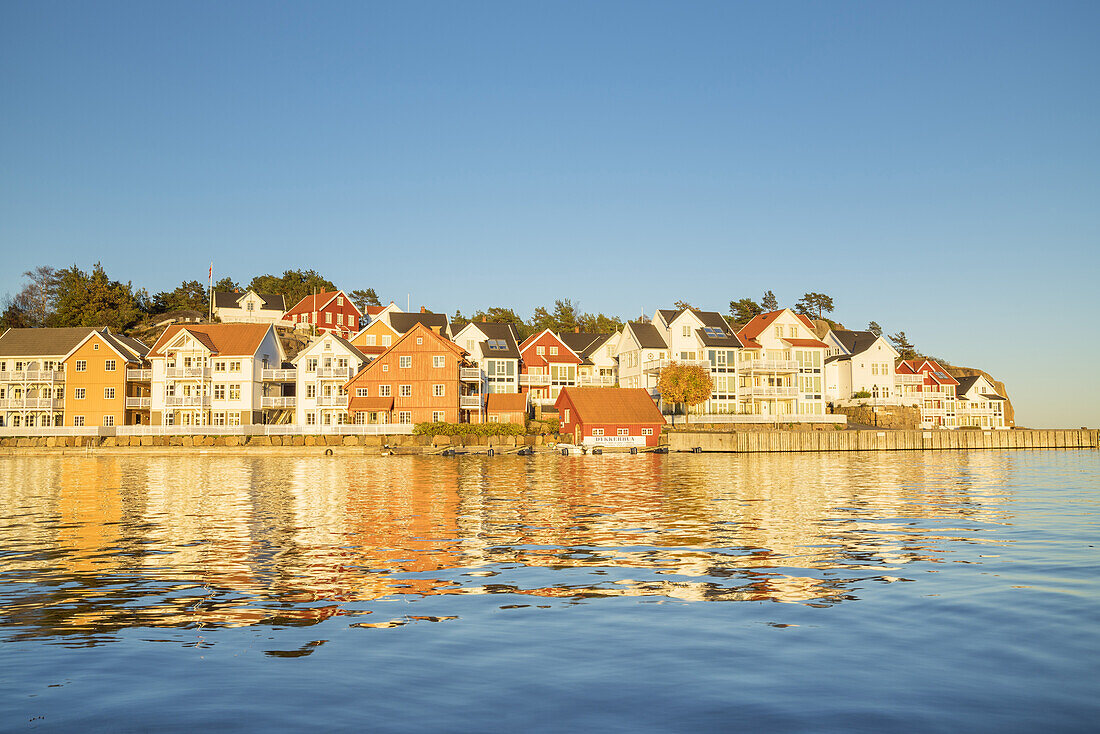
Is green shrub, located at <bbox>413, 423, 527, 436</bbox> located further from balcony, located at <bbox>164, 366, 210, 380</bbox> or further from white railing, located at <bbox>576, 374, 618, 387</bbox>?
balcony, located at <bbox>164, 366, 210, 380</bbox>

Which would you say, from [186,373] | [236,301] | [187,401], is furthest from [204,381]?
[236,301]

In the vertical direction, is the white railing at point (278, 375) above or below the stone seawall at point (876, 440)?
above

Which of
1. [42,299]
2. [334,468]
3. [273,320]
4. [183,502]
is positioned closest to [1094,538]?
[183,502]

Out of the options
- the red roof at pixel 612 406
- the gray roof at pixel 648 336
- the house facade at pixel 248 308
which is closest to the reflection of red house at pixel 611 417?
the red roof at pixel 612 406

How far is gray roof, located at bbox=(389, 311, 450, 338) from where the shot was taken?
98.3m

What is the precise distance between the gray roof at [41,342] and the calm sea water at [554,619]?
225 feet

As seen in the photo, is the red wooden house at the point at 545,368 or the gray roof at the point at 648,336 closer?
the gray roof at the point at 648,336

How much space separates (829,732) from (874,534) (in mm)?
14503

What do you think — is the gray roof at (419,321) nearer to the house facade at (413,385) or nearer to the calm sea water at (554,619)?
the house facade at (413,385)

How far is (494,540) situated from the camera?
2014 centimetres

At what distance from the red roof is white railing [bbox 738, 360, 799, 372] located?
1695cm

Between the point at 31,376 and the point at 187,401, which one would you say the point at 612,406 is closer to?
the point at 187,401

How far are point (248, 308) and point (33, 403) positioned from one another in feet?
115

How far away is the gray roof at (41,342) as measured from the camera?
8606cm
